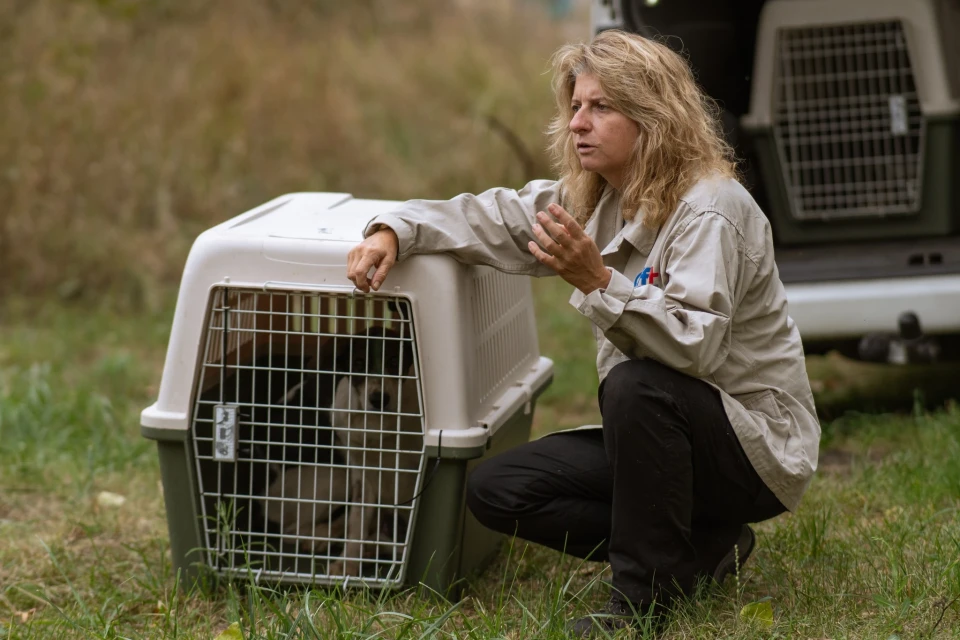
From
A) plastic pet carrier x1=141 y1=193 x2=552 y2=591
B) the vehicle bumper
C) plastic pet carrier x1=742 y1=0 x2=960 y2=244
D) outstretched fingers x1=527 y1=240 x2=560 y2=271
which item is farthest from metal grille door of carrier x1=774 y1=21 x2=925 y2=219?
outstretched fingers x1=527 y1=240 x2=560 y2=271

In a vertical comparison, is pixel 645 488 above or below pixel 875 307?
above

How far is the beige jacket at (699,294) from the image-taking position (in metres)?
2.29

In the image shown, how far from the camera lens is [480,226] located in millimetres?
2721

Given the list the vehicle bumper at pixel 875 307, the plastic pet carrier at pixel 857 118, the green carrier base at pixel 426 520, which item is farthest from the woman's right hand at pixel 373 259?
the plastic pet carrier at pixel 857 118

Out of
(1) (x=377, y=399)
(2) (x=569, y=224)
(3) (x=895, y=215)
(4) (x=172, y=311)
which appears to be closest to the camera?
(2) (x=569, y=224)

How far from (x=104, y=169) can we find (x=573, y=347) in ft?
10.5

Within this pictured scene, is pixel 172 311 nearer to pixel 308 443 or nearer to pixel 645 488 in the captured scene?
pixel 308 443

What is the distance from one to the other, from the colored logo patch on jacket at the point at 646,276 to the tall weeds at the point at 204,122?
15.1ft

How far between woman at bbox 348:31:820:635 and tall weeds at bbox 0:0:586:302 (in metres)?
4.37

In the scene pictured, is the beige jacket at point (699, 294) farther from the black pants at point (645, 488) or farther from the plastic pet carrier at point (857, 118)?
the plastic pet carrier at point (857, 118)

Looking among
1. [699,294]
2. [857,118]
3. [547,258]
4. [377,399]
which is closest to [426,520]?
[377,399]

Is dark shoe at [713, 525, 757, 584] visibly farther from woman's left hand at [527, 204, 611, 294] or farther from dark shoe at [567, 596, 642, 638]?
woman's left hand at [527, 204, 611, 294]

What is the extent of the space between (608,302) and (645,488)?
16.0 inches

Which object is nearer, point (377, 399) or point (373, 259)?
point (373, 259)
